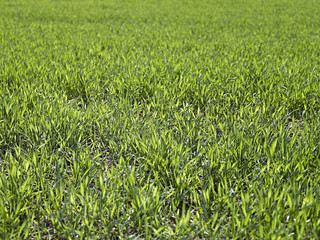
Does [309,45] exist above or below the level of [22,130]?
above

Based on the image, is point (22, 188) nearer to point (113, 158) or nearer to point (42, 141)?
point (113, 158)

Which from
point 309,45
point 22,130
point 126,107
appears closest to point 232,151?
point 126,107

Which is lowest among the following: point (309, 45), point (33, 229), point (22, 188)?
point (33, 229)

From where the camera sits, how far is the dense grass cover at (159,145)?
163 centimetres

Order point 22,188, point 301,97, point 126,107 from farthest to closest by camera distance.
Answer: point 301,97, point 126,107, point 22,188

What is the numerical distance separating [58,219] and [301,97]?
2701 millimetres

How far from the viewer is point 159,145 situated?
2195mm

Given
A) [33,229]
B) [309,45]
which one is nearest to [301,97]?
[33,229]

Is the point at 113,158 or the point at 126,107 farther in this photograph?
the point at 126,107

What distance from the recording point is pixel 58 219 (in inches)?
62.6

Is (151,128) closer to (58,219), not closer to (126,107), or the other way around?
(126,107)

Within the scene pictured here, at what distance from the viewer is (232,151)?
214 centimetres

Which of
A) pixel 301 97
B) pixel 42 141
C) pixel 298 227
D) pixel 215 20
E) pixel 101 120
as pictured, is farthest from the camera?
pixel 215 20

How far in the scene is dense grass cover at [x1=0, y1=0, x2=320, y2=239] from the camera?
1635 mm
